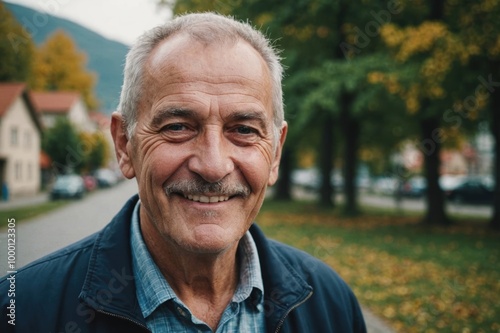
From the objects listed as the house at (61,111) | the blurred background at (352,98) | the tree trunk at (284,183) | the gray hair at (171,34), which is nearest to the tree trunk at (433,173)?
Answer: the blurred background at (352,98)

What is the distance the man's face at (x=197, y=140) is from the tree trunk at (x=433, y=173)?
13.7 m

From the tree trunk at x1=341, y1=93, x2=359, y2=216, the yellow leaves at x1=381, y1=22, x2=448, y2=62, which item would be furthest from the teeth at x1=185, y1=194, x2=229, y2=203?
the tree trunk at x1=341, y1=93, x2=359, y2=216

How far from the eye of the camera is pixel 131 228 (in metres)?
2.12

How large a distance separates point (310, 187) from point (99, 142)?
1722 inches

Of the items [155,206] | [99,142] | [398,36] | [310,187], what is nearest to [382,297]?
[99,142]

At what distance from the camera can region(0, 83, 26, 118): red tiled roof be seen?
216cm

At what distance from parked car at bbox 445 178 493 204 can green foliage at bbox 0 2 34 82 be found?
2886 centimetres

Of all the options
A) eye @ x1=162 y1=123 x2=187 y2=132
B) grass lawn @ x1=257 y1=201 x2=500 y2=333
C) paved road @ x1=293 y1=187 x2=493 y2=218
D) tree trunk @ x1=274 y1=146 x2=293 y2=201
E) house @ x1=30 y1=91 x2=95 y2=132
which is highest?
house @ x1=30 y1=91 x2=95 y2=132

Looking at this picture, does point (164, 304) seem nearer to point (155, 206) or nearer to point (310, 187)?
point (155, 206)

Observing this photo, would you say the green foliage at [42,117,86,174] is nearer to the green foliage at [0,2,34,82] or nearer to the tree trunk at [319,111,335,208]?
the green foliage at [0,2,34,82]

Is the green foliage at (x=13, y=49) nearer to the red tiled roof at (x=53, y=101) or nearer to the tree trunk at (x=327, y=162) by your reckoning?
the red tiled roof at (x=53, y=101)

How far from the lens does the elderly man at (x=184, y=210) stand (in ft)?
5.89

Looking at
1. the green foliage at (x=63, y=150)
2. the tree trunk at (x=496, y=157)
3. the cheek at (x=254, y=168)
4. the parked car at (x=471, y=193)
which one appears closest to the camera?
the cheek at (x=254, y=168)

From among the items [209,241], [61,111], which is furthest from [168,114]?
[61,111]
